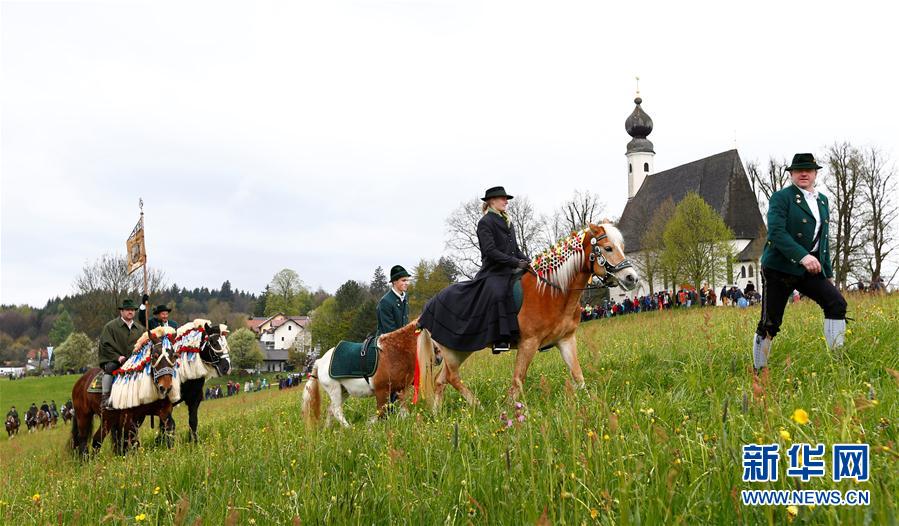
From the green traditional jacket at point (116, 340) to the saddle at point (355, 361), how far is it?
404 cm

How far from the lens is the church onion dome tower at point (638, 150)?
76.4 meters

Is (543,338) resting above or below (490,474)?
above

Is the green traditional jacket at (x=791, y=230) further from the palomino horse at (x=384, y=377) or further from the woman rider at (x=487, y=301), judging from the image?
the palomino horse at (x=384, y=377)

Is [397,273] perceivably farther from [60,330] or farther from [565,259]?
[60,330]

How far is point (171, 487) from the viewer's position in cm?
460

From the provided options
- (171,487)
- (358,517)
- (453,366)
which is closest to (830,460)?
(358,517)

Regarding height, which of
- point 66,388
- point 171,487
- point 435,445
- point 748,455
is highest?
point 748,455

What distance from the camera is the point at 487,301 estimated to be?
24.5ft

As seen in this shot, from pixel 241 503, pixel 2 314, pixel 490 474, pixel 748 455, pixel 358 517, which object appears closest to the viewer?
pixel 748 455

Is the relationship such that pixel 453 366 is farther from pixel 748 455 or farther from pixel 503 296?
pixel 748 455

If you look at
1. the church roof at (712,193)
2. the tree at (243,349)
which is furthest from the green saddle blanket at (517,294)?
the tree at (243,349)

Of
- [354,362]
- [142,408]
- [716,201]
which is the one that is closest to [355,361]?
[354,362]

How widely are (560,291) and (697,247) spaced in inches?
1616

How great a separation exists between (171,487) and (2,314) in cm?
12120
